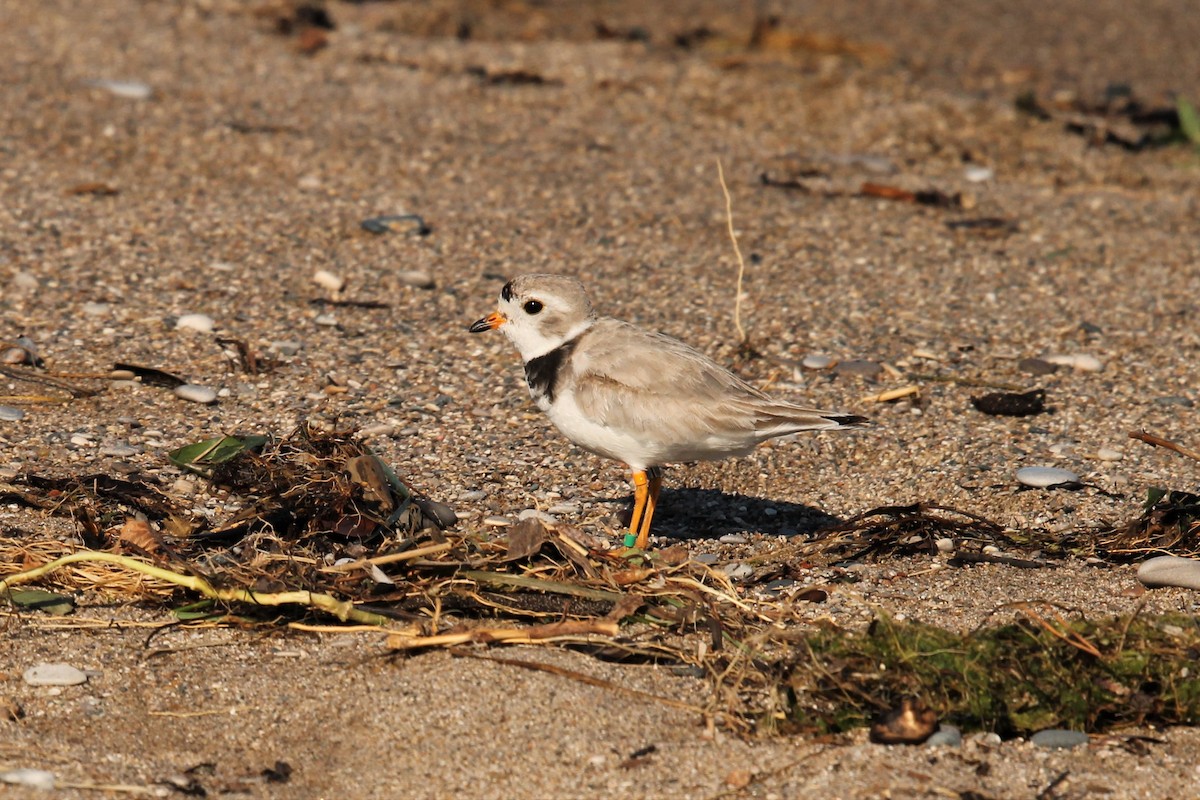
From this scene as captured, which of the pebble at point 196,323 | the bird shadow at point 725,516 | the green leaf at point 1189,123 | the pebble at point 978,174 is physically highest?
the green leaf at point 1189,123

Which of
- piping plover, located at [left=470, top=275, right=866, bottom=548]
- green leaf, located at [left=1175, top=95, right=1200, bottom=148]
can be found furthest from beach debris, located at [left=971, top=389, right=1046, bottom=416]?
green leaf, located at [left=1175, top=95, right=1200, bottom=148]

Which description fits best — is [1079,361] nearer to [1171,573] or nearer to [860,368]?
[860,368]

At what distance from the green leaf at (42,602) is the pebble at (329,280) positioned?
2.65 metres

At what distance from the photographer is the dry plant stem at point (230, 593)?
3.53 metres

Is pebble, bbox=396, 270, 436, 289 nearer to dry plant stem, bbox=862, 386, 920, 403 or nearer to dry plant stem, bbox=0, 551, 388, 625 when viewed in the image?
dry plant stem, bbox=862, 386, 920, 403

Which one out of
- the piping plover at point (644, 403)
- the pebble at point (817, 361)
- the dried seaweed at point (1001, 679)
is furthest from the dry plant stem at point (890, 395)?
the dried seaweed at point (1001, 679)

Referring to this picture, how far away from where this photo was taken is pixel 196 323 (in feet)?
18.2

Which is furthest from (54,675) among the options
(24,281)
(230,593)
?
(24,281)

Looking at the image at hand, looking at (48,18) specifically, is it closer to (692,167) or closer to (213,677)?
(692,167)

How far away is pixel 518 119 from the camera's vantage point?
813 centimetres

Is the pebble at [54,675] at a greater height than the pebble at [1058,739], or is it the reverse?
the pebble at [1058,739]

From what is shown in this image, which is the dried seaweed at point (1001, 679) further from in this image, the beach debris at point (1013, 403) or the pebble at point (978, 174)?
the pebble at point (978, 174)

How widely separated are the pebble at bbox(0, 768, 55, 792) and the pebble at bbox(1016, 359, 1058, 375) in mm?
4114

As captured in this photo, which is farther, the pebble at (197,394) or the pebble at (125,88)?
the pebble at (125,88)
